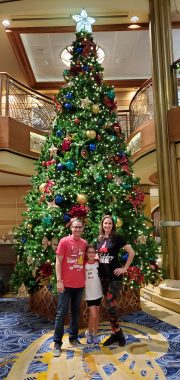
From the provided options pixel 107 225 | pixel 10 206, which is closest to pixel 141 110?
pixel 10 206

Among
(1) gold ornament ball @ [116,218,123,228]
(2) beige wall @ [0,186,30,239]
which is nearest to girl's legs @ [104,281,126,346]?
(1) gold ornament ball @ [116,218,123,228]

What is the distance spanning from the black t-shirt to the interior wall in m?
7.23

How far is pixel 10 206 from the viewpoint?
10.0 metres

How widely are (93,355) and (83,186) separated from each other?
6.95 ft

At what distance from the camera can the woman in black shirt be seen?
3.18m

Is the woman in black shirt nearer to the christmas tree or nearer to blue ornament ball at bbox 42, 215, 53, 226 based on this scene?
the christmas tree

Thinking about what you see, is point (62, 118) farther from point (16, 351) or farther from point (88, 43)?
point (16, 351)

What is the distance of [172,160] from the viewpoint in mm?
5836

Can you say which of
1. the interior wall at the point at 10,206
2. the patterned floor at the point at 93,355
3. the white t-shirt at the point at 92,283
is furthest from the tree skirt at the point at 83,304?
the interior wall at the point at 10,206

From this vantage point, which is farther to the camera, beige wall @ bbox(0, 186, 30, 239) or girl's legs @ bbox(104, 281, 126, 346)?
beige wall @ bbox(0, 186, 30, 239)

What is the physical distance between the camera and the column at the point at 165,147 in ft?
18.6

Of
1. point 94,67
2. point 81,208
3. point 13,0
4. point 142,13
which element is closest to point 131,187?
point 81,208

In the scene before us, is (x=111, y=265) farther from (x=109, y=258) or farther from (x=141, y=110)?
(x=141, y=110)

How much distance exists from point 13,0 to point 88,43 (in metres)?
3.79
